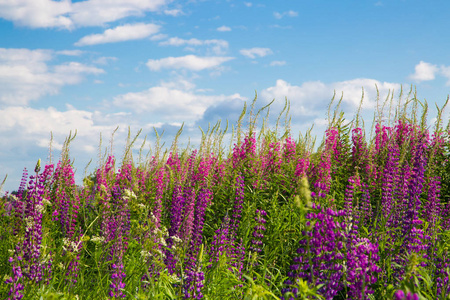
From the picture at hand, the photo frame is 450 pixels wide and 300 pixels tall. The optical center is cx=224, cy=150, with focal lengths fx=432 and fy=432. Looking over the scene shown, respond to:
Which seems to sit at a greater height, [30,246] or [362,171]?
[362,171]

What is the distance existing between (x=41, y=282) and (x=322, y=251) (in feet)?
10.3

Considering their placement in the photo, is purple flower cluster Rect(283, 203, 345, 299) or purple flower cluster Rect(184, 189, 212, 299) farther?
purple flower cluster Rect(184, 189, 212, 299)

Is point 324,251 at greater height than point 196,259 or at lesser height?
greater

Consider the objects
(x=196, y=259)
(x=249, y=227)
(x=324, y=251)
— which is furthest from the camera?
(x=249, y=227)

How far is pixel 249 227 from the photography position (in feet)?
23.0

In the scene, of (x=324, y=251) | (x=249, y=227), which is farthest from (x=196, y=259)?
(x=249, y=227)

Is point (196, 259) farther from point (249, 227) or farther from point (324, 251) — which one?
point (249, 227)

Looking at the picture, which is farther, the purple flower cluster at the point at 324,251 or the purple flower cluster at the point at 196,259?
the purple flower cluster at the point at 196,259

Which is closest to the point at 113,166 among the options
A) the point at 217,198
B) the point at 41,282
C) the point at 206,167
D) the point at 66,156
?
the point at 66,156

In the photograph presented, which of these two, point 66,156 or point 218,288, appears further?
point 66,156

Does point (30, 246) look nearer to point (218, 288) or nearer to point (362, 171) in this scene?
point (218, 288)

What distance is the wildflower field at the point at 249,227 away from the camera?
159 inches

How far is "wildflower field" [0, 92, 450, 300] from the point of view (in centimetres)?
405

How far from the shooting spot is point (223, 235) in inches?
236
